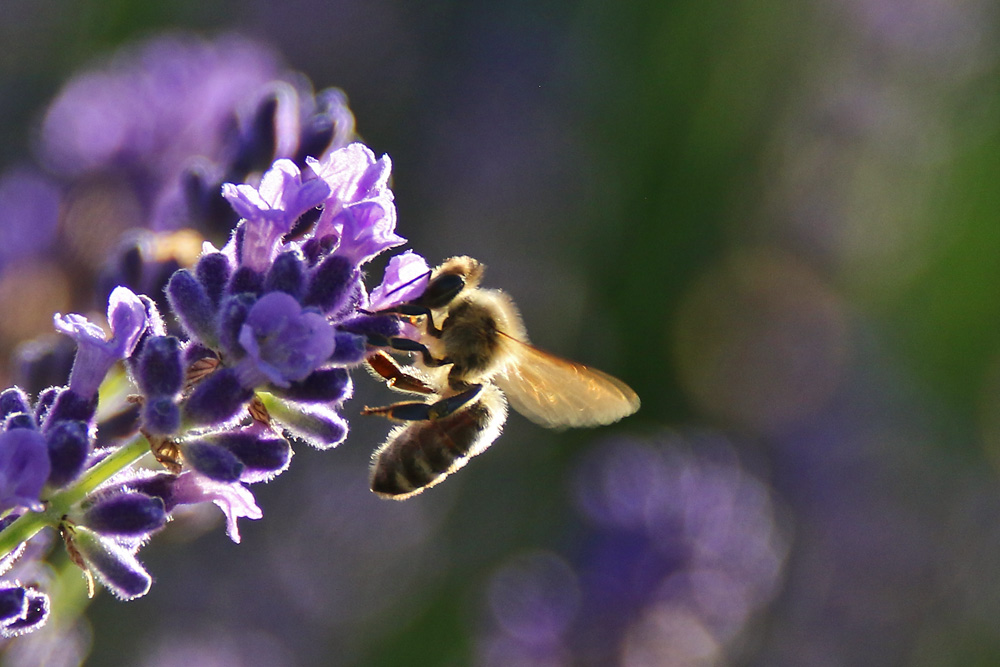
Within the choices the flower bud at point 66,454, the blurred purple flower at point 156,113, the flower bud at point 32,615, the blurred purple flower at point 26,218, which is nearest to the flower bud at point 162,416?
the flower bud at point 66,454

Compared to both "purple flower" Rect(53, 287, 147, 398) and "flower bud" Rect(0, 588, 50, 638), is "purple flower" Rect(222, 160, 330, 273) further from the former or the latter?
"flower bud" Rect(0, 588, 50, 638)

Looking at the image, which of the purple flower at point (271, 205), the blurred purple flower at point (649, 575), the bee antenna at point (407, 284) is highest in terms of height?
the purple flower at point (271, 205)

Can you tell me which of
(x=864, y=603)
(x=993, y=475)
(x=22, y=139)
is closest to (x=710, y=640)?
(x=864, y=603)

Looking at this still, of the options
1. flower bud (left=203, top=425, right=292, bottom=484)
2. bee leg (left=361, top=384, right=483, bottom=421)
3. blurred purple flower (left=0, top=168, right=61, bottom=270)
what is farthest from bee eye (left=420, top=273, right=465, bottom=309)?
blurred purple flower (left=0, top=168, right=61, bottom=270)

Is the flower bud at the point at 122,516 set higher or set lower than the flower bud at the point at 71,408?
lower

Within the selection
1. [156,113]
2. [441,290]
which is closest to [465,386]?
[441,290]

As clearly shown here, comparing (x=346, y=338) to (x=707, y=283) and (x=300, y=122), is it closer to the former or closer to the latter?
(x=300, y=122)

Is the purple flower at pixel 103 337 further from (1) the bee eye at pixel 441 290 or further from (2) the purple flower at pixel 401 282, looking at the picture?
(1) the bee eye at pixel 441 290
